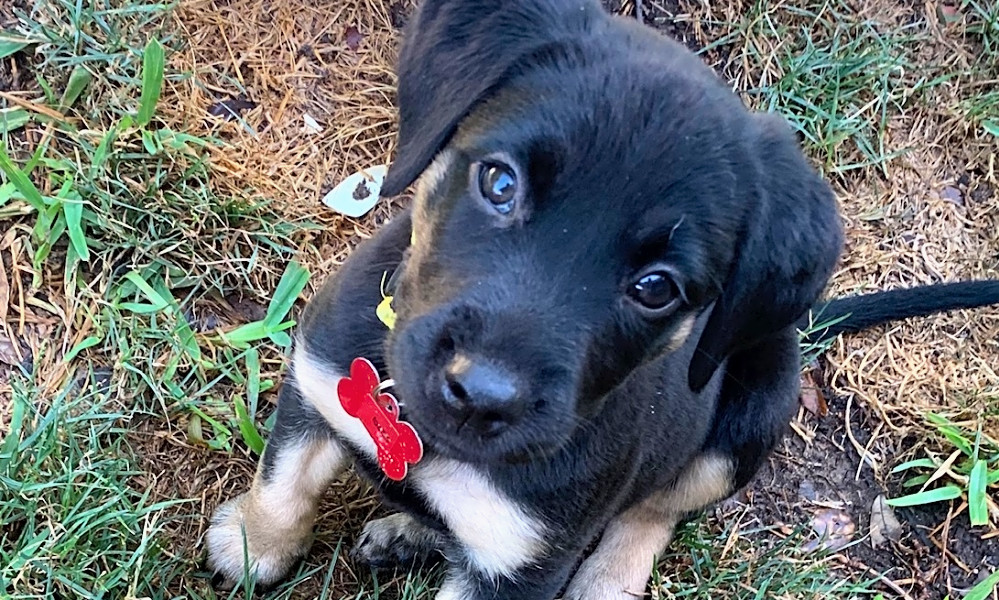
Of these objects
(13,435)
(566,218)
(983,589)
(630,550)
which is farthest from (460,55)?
(983,589)

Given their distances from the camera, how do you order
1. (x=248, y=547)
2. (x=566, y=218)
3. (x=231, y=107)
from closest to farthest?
(x=566, y=218)
(x=248, y=547)
(x=231, y=107)

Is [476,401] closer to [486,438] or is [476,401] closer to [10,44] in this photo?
[486,438]

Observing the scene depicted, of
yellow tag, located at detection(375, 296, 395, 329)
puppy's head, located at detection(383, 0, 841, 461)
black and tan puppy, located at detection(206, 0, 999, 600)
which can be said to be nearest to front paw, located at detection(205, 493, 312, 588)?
black and tan puppy, located at detection(206, 0, 999, 600)

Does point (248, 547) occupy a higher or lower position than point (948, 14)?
Answer: lower

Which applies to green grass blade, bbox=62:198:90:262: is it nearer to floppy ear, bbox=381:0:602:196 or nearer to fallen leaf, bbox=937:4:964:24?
floppy ear, bbox=381:0:602:196

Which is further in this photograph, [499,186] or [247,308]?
[247,308]

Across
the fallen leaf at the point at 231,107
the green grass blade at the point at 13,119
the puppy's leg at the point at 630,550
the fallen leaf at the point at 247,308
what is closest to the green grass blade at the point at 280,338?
the fallen leaf at the point at 247,308

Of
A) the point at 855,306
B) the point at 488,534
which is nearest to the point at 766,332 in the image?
the point at 488,534

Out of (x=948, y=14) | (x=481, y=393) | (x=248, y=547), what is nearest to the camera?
(x=481, y=393)
